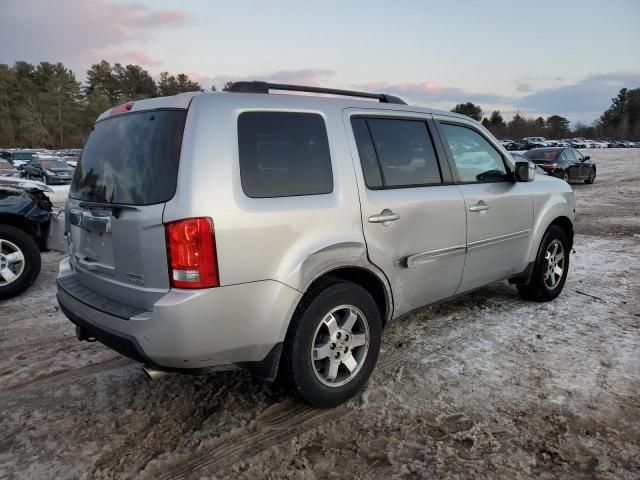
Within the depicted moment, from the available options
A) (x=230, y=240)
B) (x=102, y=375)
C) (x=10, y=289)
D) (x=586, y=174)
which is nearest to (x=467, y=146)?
(x=230, y=240)

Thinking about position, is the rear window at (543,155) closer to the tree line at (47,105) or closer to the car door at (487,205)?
the car door at (487,205)

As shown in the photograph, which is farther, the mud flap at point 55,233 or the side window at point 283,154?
the mud flap at point 55,233

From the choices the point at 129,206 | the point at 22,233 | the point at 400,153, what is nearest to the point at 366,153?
the point at 400,153

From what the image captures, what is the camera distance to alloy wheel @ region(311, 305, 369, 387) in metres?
2.83

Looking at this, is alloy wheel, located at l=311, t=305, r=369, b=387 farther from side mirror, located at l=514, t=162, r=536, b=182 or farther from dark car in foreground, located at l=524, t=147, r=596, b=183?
dark car in foreground, located at l=524, t=147, r=596, b=183

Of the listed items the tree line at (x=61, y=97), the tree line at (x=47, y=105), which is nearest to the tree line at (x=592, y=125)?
the tree line at (x=61, y=97)

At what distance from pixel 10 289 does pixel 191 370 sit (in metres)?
3.80

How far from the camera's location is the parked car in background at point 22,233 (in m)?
5.11

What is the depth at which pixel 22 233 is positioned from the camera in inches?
205

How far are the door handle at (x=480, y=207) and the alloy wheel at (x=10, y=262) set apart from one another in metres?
4.76

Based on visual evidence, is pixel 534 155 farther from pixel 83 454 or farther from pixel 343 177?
pixel 83 454

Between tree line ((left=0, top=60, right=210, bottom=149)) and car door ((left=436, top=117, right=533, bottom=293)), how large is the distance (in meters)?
69.4

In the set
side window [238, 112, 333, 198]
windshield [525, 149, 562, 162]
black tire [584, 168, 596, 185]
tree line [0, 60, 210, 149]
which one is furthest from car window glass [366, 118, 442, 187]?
tree line [0, 60, 210, 149]

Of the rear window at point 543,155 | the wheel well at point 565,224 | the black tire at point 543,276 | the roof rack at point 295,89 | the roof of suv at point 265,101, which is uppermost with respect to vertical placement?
the roof rack at point 295,89
